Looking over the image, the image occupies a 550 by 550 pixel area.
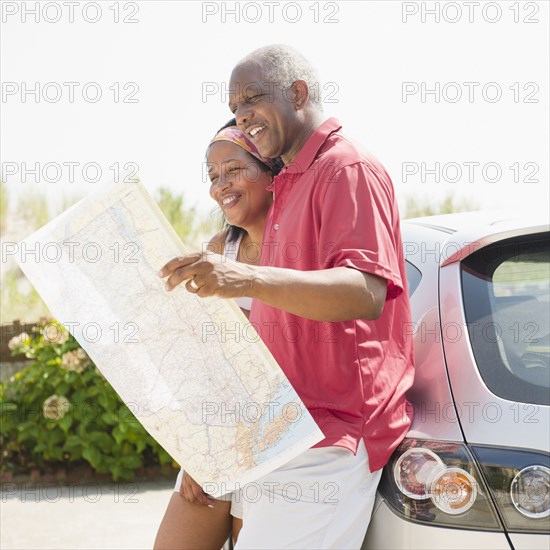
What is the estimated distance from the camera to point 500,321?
100 inches

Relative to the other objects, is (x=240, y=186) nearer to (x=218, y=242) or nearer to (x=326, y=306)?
(x=218, y=242)

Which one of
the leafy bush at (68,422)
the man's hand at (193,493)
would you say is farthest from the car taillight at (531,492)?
the leafy bush at (68,422)

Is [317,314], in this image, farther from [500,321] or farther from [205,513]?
[205,513]

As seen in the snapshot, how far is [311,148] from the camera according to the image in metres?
2.26

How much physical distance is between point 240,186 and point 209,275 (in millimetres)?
1170

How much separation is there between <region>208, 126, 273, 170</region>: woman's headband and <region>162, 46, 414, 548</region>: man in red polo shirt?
59 centimetres

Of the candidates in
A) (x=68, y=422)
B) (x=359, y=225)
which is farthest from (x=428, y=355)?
(x=68, y=422)

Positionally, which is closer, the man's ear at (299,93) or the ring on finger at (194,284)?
the ring on finger at (194,284)

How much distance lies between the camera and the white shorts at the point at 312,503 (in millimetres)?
2139

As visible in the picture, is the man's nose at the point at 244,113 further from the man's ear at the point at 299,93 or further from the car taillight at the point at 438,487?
the car taillight at the point at 438,487

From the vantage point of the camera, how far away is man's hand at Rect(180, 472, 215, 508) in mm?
2615

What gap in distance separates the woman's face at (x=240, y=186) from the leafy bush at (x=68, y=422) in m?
3.71

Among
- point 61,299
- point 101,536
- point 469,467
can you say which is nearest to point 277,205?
point 61,299

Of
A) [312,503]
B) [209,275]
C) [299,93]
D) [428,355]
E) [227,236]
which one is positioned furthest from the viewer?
[227,236]
